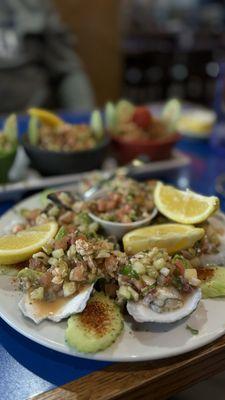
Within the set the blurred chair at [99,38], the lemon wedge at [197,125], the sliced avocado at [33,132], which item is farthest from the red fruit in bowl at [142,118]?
the blurred chair at [99,38]

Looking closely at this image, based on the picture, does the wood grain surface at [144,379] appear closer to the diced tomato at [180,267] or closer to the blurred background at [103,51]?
the diced tomato at [180,267]

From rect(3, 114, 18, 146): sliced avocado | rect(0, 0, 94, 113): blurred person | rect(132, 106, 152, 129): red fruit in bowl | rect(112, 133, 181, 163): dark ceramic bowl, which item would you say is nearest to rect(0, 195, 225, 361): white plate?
rect(3, 114, 18, 146): sliced avocado

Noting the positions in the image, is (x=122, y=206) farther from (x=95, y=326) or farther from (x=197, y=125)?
(x=197, y=125)

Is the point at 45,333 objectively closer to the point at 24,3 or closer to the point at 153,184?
the point at 153,184

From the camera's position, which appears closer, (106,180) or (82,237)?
(82,237)

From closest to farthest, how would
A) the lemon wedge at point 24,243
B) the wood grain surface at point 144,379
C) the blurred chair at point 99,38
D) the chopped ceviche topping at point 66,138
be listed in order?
the wood grain surface at point 144,379, the lemon wedge at point 24,243, the chopped ceviche topping at point 66,138, the blurred chair at point 99,38

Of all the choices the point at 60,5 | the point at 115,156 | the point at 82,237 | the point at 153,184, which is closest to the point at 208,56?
the point at 60,5
